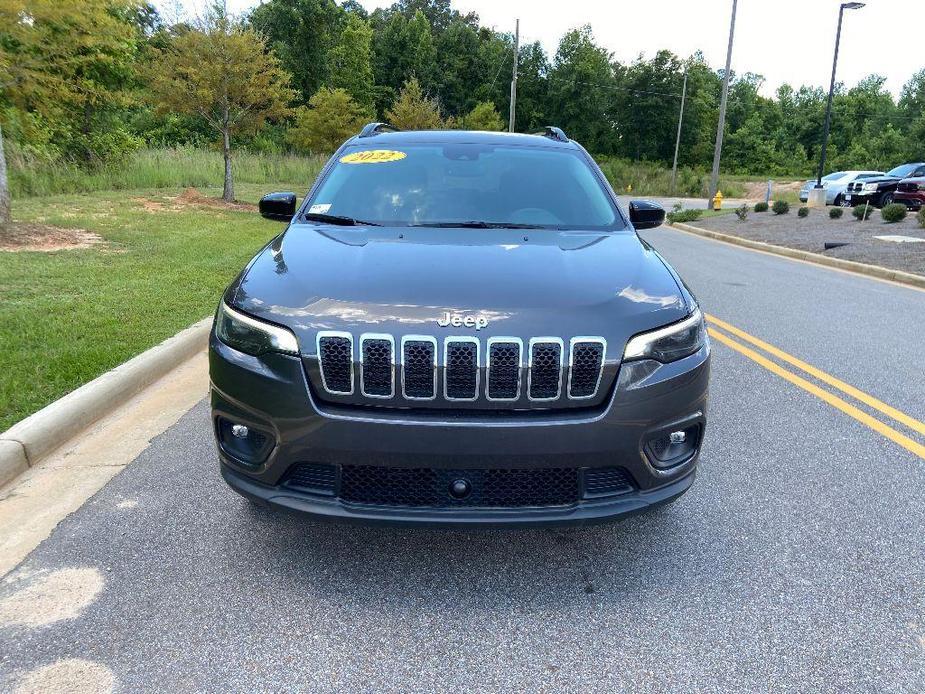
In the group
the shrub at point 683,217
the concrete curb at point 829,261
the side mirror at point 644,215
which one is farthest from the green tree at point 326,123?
the side mirror at point 644,215

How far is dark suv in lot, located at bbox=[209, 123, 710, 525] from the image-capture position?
2344 mm

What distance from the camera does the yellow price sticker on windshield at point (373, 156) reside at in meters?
4.11

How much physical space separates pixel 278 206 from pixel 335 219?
704 millimetres

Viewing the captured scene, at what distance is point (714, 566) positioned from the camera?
9.20ft

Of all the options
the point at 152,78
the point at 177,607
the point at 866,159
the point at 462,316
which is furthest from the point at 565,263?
the point at 866,159

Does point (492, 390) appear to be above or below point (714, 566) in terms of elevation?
above

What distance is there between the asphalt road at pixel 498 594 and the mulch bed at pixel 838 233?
10949 millimetres

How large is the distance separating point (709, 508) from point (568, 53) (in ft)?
300

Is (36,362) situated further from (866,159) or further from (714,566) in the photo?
(866,159)

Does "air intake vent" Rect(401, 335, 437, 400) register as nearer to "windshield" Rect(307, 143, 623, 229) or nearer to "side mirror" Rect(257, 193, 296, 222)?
"windshield" Rect(307, 143, 623, 229)

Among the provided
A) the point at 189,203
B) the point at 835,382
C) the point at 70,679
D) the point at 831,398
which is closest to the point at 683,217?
the point at 189,203

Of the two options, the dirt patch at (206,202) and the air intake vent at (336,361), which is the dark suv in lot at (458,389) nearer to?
the air intake vent at (336,361)

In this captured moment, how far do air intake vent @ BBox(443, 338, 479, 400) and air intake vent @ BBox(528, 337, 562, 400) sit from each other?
0.19 meters

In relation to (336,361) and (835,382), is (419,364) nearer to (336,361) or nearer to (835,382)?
(336,361)
